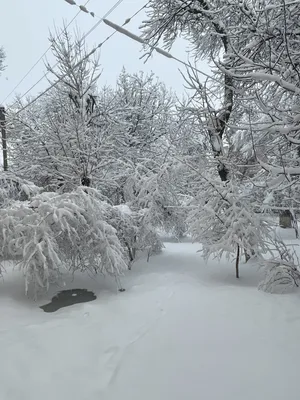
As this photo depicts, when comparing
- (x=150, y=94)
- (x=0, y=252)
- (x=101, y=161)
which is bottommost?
(x=0, y=252)

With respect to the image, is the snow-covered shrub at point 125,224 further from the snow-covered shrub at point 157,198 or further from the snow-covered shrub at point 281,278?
the snow-covered shrub at point 281,278

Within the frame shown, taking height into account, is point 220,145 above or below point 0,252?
above

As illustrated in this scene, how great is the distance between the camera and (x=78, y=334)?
137 inches

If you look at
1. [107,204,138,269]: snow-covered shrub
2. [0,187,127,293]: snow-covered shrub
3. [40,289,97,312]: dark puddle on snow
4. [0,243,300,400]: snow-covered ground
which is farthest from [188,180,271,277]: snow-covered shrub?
[40,289,97,312]: dark puddle on snow

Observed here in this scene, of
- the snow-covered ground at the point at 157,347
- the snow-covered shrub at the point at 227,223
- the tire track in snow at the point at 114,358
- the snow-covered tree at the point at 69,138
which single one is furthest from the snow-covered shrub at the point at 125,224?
the tire track in snow at the point at 114,358

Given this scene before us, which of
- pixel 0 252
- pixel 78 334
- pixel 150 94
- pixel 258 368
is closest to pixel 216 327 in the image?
pixel 258 368

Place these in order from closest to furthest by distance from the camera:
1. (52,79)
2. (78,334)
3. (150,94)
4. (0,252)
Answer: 1. (78,334)
2. (0,252)
3. (52,79)
4. (150,94)

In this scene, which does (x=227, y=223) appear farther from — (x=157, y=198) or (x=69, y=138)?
(x=69, y=138)

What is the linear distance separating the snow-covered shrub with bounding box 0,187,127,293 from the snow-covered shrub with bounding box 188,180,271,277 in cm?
170

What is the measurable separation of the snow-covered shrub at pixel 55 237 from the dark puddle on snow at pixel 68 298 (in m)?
0.30

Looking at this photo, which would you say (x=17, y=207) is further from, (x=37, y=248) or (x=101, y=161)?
(x=101, y=161)

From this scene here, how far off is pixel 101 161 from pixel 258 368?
6.19 metres

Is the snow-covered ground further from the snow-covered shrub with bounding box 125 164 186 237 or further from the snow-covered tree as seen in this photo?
the snow-covered tree

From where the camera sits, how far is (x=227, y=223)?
19.4 ft
